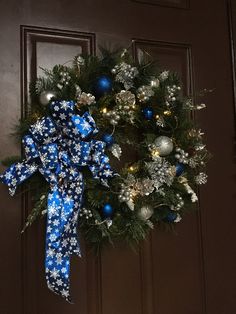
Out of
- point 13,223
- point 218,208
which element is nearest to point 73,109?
point 13,223

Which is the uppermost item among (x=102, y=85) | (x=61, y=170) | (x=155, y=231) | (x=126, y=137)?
(x=102, y=85)

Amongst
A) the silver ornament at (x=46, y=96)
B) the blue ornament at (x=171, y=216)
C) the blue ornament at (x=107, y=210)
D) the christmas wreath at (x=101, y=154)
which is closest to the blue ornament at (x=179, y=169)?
the christmas wreath at (x=101, y=154)

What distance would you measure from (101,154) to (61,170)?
11 cm

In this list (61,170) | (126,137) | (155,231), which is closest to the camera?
(61,170)

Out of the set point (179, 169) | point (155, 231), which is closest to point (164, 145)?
point (179, 169)

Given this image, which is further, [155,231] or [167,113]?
[155,231]

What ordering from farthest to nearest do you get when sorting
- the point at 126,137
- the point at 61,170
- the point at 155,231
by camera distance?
the point at 155,231 → the point at 126,137 → the point at 61,170

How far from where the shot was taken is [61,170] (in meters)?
0.90

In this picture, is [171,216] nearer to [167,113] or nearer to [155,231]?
[155,231]

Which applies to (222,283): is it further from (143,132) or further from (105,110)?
(105,110)

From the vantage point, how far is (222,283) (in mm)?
1194

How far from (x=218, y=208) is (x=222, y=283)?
26cm

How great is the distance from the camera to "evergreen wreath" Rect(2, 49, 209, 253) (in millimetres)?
919

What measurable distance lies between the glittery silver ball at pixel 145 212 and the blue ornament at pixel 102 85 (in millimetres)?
331
